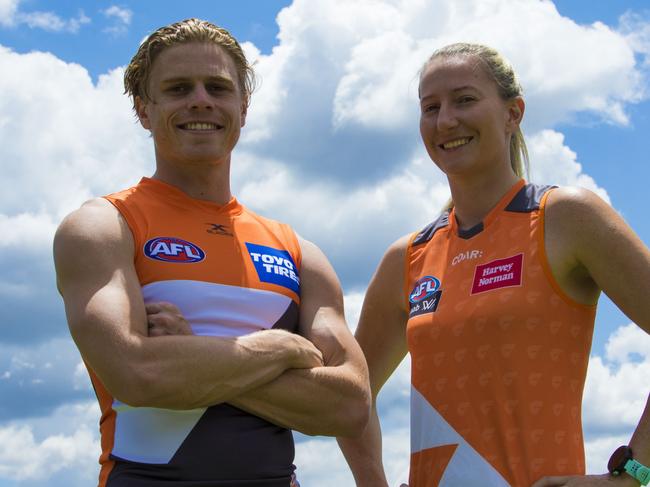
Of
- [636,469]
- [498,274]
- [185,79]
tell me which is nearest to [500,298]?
[498,274]

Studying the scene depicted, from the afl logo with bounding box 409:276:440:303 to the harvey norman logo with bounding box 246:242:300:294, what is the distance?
72 cm

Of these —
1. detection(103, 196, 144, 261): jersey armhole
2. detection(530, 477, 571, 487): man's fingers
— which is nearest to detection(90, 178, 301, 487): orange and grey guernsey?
detection(103, 196, 144, 261): jersey armhole

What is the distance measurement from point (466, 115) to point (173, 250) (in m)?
1.86

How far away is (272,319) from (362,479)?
143cm

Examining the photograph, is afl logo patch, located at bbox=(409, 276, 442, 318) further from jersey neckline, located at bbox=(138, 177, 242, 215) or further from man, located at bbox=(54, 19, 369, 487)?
jersey neckline, located at bbox=(138, 177, 242, 215)

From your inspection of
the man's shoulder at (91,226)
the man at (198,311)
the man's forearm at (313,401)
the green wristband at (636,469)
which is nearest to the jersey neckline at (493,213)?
the man at (198,311)

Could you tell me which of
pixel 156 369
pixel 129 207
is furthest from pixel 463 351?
pixel 129 207

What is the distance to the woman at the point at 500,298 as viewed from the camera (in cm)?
441

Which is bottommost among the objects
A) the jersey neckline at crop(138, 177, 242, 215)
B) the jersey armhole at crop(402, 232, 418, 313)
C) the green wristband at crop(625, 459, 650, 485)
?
the green wristband at crop(625, 459, 650, 485)

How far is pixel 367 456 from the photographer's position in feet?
17.7

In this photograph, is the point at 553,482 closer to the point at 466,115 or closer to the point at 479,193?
the point at 479,193

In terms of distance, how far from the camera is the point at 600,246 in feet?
14.6

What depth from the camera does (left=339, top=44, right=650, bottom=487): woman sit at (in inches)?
174

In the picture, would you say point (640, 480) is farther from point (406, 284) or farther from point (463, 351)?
point (406, 284)
